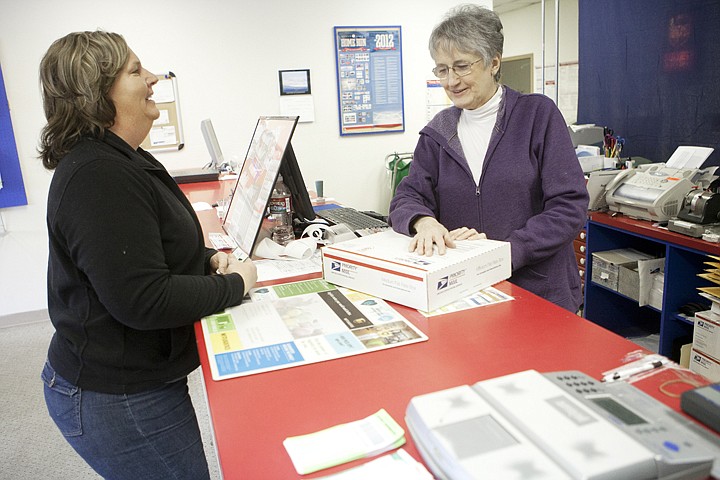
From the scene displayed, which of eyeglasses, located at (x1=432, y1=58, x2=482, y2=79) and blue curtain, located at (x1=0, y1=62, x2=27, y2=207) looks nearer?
eyeglasses, located at (x1=432, y1=58, x2=482, y2=79)

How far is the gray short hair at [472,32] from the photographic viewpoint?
160 centimetres

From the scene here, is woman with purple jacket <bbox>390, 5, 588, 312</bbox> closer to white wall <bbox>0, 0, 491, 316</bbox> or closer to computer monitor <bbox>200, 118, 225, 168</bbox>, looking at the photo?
computer monitor <bbox>200, 118, 225, 168</bbox>

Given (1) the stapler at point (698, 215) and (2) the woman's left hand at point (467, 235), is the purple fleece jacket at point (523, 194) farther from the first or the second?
(1) the stapler at point (698, 215)

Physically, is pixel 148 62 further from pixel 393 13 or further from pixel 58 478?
pixel 58 478

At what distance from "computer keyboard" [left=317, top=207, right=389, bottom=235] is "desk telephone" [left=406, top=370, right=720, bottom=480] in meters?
1.23

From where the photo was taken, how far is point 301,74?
4.54m

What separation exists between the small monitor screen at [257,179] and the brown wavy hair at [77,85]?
22.0 inches

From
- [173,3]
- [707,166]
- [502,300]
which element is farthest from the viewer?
[173,3]

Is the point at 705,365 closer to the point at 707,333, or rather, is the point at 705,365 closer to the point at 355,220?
the point at 707,333

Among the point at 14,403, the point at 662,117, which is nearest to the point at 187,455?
the point at 14,403

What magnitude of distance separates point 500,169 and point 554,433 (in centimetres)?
109

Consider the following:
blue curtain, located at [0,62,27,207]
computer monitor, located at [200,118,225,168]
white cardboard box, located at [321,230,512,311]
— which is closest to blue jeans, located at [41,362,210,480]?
white cardboard box, located at [321,230,512,311]

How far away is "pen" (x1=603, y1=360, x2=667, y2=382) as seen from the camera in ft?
2.89

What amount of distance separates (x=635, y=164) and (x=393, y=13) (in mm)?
2394
